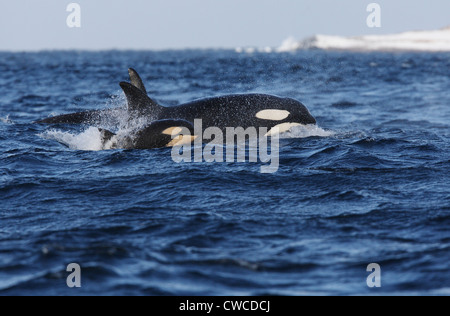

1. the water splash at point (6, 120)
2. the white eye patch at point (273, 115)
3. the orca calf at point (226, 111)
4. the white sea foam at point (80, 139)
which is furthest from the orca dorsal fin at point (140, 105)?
the water splash at point (6, 120)

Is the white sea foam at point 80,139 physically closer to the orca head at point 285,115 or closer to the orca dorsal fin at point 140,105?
the orca dorsal fin at point 140,105

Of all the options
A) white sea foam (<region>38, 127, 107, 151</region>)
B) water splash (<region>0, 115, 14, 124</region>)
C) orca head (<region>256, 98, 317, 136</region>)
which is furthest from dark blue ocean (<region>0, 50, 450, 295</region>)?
water splash (<region>0, 115, 14, 124</region>)

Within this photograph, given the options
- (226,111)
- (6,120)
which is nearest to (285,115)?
(226,111)

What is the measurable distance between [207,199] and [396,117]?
10.7m

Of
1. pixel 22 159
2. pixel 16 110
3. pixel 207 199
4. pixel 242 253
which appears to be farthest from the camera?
pixel 16 110

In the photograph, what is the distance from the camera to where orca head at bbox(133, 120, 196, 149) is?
10781mm

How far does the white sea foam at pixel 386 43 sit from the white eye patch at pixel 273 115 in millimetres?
130683

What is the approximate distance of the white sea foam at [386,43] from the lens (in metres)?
146

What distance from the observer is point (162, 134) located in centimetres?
1074

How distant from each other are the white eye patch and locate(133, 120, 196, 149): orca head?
1681mm

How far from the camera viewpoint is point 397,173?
896cm

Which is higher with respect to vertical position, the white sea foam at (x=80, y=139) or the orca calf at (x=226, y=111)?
the orca calf at (x=226, y=111)
